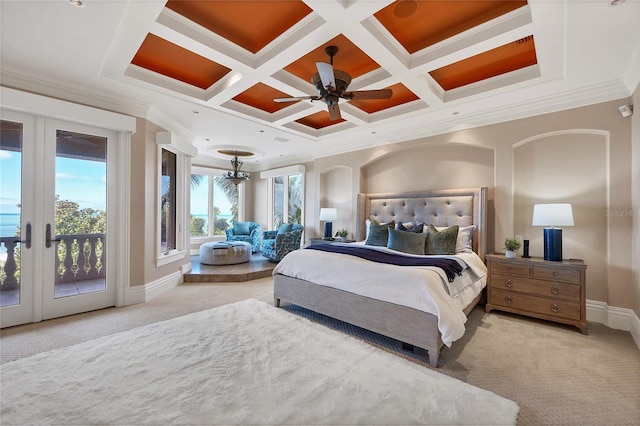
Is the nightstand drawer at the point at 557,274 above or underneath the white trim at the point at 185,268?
above

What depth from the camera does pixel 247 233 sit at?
7.57 m

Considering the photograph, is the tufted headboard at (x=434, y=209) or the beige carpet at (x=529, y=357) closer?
the beige carpet at (x=529, y=357)

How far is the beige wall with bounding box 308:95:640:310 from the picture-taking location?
10.2ft

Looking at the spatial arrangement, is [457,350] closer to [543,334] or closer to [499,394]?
[499,394]

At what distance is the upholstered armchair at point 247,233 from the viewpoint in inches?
289

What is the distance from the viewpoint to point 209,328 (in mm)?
3014

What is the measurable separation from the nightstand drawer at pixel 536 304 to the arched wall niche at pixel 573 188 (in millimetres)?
648

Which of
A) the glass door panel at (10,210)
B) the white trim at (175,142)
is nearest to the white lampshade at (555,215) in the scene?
the white trim at (175,142)

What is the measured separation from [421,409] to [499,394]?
648 mm

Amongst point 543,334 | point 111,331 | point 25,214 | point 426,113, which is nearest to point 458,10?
point 426,113

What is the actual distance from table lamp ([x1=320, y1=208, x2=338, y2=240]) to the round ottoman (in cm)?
189

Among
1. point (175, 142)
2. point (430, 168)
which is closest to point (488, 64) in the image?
point (430, 168)

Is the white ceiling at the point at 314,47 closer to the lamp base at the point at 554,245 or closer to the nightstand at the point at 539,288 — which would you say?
the lamp base at the point at 554,245

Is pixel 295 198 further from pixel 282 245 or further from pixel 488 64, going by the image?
pixel 488 64
